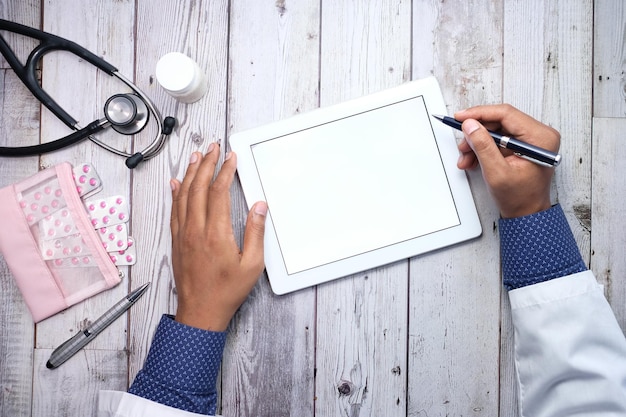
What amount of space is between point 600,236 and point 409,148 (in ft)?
1.16

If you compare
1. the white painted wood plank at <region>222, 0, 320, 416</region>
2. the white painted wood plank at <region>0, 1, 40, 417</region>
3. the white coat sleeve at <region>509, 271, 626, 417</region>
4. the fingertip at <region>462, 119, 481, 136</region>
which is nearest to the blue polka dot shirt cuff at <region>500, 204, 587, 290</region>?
the white coat sleeve at <region>509, 271, 626, 417</region>

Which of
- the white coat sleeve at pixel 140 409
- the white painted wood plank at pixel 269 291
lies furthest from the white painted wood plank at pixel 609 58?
the white coat sleeve at pixel 140 409

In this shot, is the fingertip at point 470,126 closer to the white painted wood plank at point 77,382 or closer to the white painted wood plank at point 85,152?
the white painted wood plank at point 85,152

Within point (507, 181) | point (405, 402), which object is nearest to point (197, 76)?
point (507, 181)

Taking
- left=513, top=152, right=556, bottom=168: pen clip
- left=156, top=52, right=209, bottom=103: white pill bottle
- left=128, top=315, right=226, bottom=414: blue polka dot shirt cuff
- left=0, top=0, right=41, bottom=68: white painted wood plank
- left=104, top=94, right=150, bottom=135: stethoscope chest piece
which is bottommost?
left=128, top=315, right=226, bottom=414: blue polka dot shirt cuff

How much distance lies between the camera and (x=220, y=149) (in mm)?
811

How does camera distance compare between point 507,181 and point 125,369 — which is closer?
point 507,181

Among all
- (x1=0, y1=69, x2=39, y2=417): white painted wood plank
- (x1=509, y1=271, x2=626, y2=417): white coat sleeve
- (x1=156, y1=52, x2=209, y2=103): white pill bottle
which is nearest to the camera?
(x1=509, y1=271, x2=626, y2=417): white coat sleeve

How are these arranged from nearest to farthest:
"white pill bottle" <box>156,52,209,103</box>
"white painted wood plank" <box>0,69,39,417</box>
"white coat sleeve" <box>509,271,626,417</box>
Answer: "white coat sleeve" <box>509,271,626,417</box>, "white pill bottle" <box>156,52,209,103</box>, "white painted wood plank" <box>0,69,39,417</box>

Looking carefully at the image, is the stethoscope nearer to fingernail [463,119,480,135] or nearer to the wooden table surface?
the wooden table surface

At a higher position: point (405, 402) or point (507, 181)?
point (507, 181)

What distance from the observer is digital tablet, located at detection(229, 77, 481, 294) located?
0.77m

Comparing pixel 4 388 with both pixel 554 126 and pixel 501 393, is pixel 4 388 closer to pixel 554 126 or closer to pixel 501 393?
pixel 501 393

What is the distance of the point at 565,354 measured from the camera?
0.65 m
